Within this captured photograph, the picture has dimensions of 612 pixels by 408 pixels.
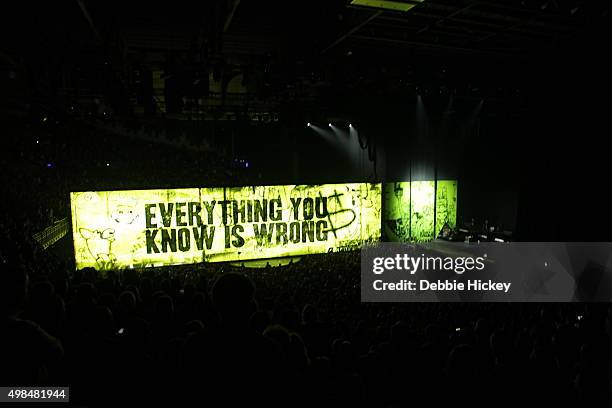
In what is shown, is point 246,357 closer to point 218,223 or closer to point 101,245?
point 218,223

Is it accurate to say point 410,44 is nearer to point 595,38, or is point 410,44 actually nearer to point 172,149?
point 595,38

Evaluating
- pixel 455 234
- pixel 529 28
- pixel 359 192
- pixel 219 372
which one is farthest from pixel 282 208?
pixel 219 372

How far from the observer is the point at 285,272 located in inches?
386

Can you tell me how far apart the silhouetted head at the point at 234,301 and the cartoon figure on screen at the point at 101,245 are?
12.0m

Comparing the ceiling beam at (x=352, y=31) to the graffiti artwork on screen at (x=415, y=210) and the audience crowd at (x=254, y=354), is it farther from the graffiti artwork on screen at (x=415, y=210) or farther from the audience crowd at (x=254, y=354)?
the graffiti artwork on screen at (x=415, y=210)

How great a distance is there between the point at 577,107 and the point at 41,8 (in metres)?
10.5

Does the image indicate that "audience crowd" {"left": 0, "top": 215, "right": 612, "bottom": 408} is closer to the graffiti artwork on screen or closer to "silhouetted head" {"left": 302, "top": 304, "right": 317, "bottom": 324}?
"silhouetted head" {"left": 302, "top": 304, "right": 317, "bottom": 324}

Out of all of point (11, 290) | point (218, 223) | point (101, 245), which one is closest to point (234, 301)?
point (11, 290)

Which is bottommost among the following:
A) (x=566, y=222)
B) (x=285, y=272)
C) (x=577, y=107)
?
(x=285, y=272)

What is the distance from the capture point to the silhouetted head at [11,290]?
82.0 inches

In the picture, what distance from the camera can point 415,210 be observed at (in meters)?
16.6

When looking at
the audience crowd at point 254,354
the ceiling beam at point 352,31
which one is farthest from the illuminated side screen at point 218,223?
the ceiling beam at point 352,31

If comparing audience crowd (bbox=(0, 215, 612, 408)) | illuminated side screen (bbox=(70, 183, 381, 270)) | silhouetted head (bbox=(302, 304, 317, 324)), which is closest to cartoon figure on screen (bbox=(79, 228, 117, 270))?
illuminated side screen (bbox=(70, 183, 381, 270))

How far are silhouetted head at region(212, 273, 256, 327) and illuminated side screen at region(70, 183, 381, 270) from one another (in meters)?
11.7
